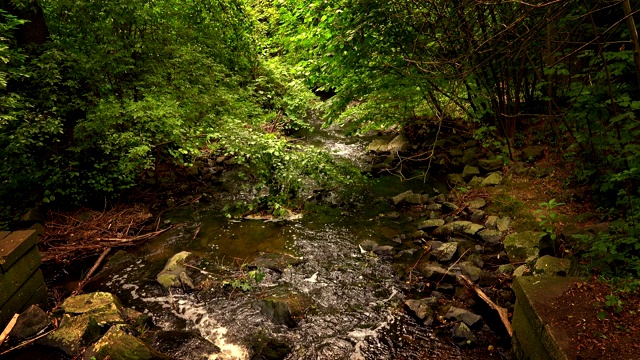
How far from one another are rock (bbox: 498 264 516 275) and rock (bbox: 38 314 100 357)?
5662mm

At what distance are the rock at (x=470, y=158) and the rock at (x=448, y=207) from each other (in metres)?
2.44

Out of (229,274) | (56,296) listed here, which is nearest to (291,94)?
(229,274)

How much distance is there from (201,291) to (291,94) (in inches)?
276

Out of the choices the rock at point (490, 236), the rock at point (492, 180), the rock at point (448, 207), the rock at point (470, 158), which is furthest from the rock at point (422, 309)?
the rock at point (470, 158)

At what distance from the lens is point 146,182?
30.4 ft

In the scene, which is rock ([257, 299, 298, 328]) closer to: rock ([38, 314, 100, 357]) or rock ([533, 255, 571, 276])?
rock ([38, 314, 100, 357])

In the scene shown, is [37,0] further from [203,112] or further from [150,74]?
Answer: [203,112]

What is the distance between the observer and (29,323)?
4172mm

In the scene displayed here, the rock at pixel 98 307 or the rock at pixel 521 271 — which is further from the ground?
the rock at pixel 98 307

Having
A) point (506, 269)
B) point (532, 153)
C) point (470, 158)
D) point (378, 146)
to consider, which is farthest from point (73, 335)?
point (378, 146)

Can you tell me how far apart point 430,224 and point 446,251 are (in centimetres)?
121

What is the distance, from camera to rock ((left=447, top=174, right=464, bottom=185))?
8.84 meters

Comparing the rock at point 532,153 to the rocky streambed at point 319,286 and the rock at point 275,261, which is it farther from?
the rock at point 275,261

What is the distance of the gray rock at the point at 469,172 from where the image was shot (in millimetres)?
8874
